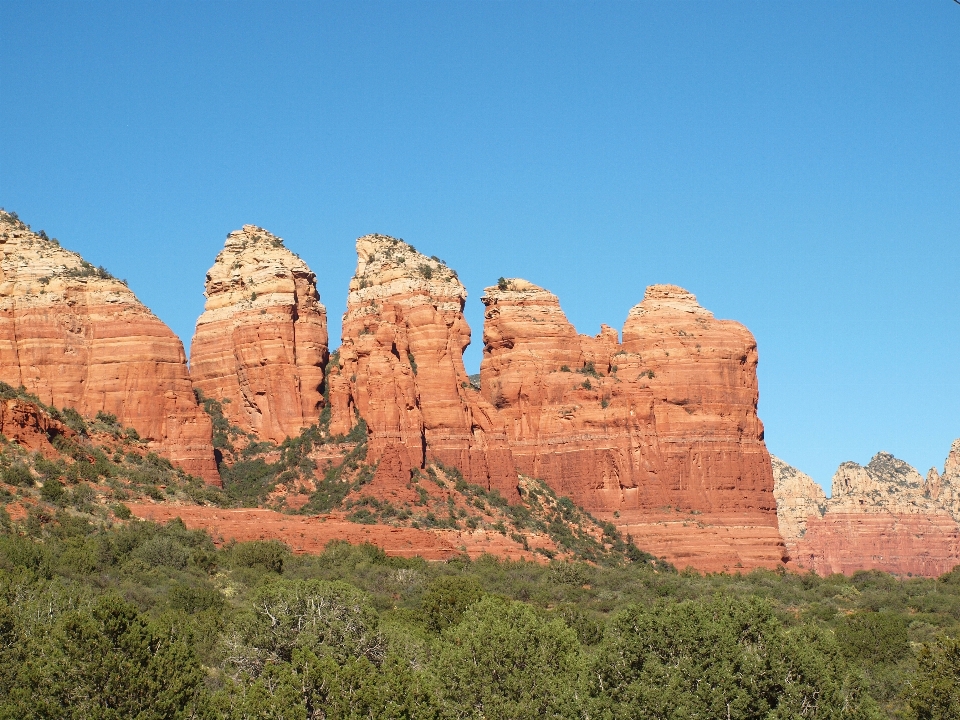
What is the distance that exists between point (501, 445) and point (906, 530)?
3509 inches

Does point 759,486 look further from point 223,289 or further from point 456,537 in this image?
point 223,289

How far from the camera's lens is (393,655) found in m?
53.9

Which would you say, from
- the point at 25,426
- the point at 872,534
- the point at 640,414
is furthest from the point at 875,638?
the point at 872,534

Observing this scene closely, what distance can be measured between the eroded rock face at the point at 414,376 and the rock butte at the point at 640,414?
15.3 feet

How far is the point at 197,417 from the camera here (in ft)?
358

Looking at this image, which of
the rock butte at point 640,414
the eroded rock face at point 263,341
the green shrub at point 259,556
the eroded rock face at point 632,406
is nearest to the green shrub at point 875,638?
the green shrub at point 259,556

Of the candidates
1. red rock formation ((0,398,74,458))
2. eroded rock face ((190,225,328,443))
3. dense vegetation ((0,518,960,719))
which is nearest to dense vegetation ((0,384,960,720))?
dense vegetation ((0,518,960,719))

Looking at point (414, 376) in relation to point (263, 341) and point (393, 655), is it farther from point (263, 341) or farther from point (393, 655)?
point (393, 655)

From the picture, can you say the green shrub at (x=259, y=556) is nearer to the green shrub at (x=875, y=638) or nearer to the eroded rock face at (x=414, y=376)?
the eroded rock face at (x=414, y=376)

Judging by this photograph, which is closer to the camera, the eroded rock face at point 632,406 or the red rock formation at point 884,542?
the eroded rock face at point 632,406

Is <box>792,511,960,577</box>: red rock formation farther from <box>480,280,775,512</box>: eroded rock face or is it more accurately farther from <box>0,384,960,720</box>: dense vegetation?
<box>0,384,960,720</box>: dense vegetation

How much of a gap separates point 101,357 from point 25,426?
64.8ft

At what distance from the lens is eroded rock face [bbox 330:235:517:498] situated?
109 meters

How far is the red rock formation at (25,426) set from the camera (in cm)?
8812
